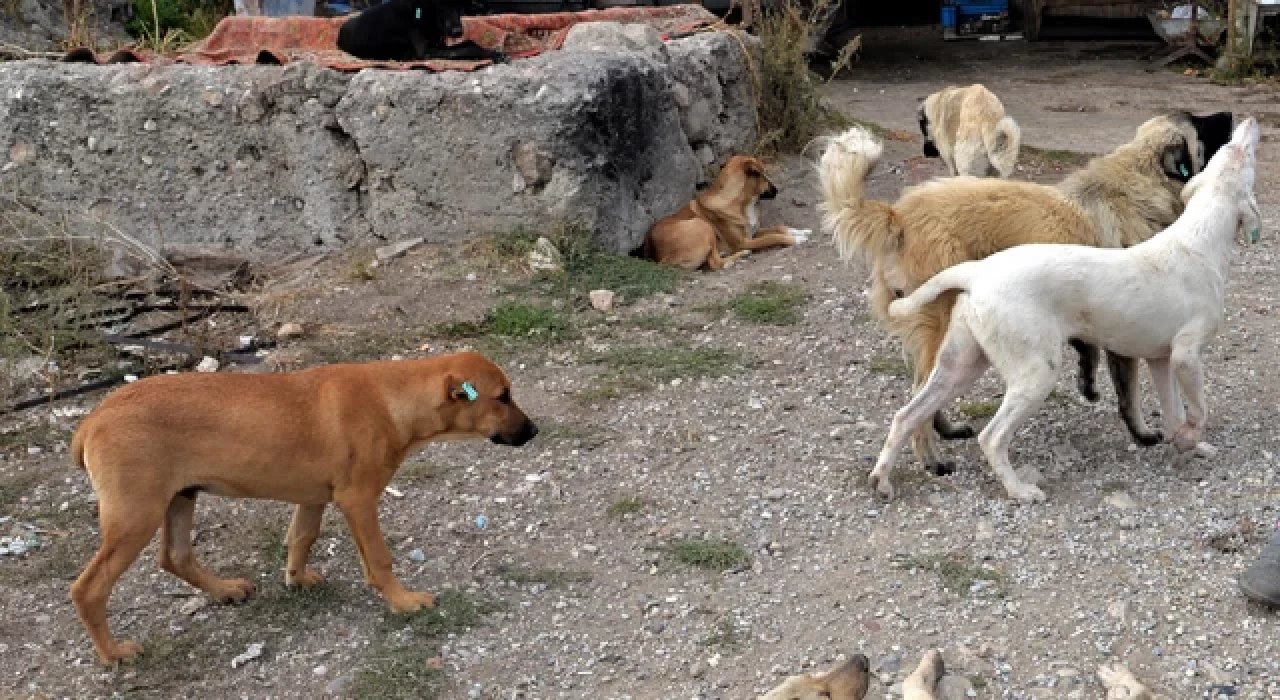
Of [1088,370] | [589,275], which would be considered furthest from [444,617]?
[589,275]

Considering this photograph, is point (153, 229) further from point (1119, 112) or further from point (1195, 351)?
point (1119, 112)

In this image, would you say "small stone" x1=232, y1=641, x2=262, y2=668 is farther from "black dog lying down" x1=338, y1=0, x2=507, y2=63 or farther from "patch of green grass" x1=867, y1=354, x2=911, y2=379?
"black dog lying down" x1=338, y1=0, x2=507, y2=63

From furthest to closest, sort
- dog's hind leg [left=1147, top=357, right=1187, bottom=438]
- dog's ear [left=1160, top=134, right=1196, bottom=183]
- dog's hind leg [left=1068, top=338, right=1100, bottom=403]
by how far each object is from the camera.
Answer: dog's ear [left=1160, top=134, right=1196, bottom=183], dog's hind leg [left=1068, top=338, right=1100, bottom=403], dog's hind leg [left=1147, top=357, right=1187, bottom=438]

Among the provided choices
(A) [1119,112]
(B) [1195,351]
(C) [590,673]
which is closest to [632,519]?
(C) [590,673]

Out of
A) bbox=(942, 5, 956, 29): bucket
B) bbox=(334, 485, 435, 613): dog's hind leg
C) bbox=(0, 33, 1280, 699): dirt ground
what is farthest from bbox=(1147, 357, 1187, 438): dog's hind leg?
bbox=(942, 5, 956, 29): bucket

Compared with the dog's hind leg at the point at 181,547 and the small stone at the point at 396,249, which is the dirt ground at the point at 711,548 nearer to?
the dog's hind leg at the point at 181,547

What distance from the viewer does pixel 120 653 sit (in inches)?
162

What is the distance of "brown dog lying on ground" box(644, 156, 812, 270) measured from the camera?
26.3 feet

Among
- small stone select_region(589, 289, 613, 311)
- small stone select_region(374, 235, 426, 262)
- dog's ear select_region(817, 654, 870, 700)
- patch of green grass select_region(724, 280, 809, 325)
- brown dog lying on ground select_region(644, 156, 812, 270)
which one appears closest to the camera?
Answer: dog's ear select_region(817, 654, 870, 700)

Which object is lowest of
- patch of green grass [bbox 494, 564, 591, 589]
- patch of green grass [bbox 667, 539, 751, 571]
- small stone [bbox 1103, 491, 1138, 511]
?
patch of green grass [bbox 494, 564, 591, 589]

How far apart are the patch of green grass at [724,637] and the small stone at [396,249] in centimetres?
414

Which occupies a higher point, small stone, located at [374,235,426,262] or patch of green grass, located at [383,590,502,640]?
small stone, located at [374,235,426,262]

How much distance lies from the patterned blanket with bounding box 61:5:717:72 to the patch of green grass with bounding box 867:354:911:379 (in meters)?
3.04

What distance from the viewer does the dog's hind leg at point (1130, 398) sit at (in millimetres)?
5148
